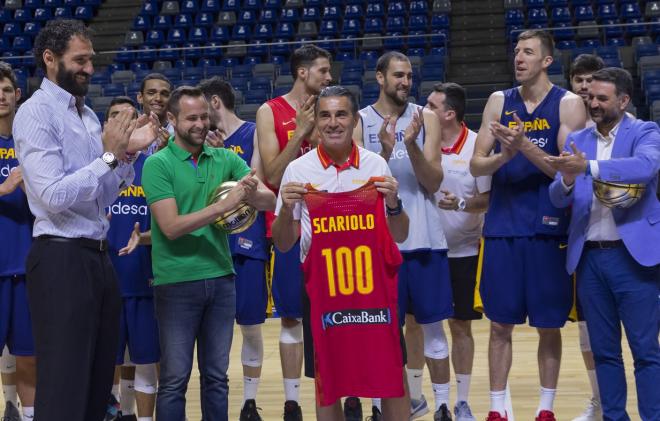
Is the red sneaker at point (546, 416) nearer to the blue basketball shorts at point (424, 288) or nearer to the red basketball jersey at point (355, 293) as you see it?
the blue basketball shorts at point (424, 288)

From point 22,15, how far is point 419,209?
1371cm

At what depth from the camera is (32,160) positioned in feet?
12.1

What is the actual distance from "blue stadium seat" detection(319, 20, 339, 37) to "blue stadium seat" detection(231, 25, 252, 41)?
1233 millimetres

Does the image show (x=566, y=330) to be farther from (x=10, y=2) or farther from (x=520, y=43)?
(x=10, y=2)

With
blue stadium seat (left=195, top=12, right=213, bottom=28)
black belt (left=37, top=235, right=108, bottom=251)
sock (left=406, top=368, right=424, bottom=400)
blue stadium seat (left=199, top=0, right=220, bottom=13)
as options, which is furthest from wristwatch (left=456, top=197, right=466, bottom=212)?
blue stadium seat (left=199, top=0, right=220, bottom=13)

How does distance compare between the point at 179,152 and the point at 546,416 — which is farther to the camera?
the point at 546,416

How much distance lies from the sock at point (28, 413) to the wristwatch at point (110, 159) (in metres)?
2.13

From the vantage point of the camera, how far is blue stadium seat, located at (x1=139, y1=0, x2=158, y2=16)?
55.9 feet

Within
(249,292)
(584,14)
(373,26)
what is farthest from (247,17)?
(249,292)

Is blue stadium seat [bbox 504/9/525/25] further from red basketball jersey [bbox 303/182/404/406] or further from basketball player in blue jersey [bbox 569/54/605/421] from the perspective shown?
red basketball jersey [bbox 303/182/404/406]

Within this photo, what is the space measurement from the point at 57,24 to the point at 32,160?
1.94 ft

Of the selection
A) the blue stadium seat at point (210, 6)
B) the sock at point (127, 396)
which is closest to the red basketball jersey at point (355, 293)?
the sock at point (127, 396)

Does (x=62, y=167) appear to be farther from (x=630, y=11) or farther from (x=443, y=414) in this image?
(x=630, y=11)

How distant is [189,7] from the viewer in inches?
667
